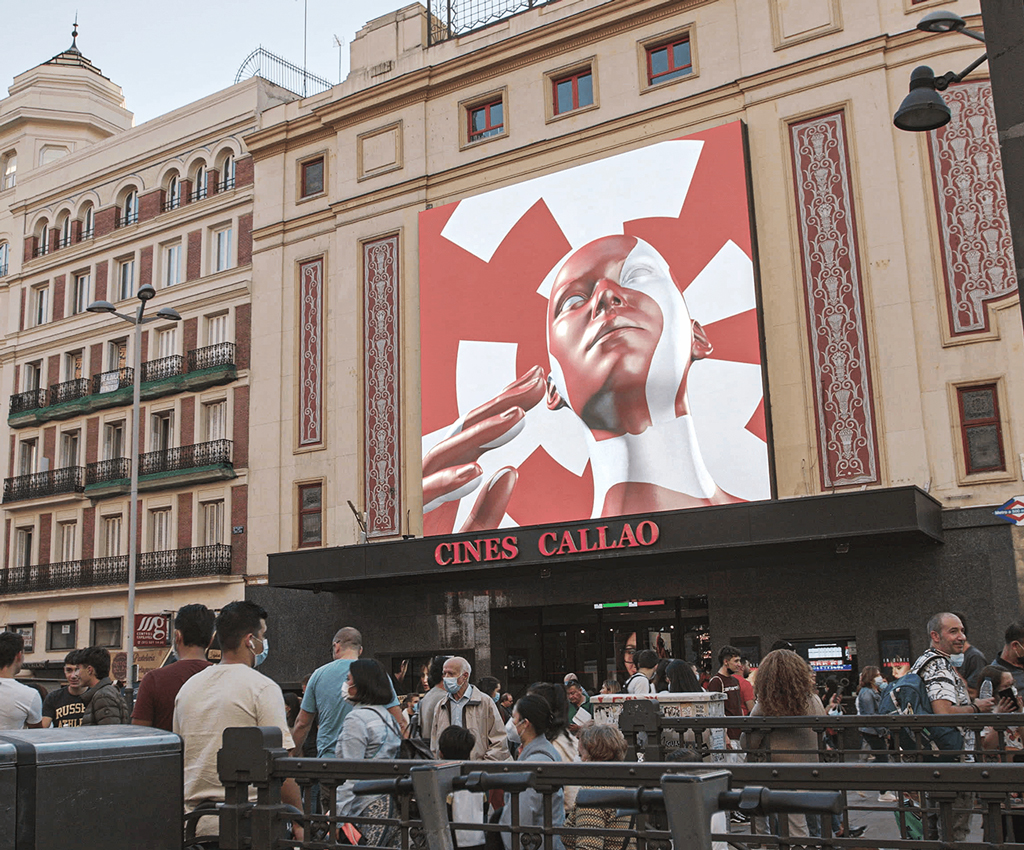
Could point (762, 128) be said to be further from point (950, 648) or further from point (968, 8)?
point (950, 648)

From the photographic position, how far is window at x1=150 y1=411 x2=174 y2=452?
32656mm

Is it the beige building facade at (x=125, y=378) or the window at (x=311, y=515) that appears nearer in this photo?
the window at (x=311, y=515)

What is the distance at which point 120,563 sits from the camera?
32.3 m

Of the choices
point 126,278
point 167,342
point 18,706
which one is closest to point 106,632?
point 167,342

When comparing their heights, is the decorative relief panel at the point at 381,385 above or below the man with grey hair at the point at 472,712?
above

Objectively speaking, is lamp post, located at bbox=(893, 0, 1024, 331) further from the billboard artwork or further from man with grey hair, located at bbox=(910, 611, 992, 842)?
the billboard artwork

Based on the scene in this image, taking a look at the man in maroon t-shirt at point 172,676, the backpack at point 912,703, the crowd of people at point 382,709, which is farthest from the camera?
the backpack at point 912,703

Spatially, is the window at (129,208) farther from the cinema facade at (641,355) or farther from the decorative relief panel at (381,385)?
the decorative relief panel at (381,385)

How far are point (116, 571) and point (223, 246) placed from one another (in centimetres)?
1027

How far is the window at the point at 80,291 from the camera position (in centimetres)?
3606

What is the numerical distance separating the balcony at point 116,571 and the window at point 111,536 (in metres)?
0.31

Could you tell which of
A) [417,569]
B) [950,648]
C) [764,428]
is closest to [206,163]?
[417,569]

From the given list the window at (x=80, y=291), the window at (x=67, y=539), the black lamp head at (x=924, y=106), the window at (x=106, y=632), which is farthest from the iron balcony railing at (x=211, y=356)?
the black lamp head at (x=924, y=106)

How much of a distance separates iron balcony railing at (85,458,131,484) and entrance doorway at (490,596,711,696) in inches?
558
